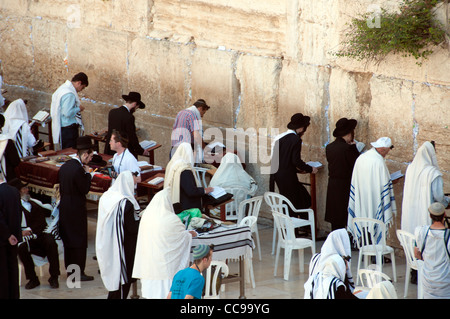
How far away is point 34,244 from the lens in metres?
8.87

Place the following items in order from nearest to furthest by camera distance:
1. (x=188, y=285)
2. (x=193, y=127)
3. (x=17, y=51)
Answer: (x=188, y=285), (x=193, y=127), (x=17, y=51)

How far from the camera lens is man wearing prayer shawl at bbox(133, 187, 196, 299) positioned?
768 cm

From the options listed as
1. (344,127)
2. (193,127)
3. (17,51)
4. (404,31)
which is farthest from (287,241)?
(17,51)

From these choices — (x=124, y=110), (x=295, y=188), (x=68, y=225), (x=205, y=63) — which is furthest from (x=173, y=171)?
(x=205, y=63)

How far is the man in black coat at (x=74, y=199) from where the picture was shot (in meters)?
8.89

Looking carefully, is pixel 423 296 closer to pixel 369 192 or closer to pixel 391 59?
pixel 369 192

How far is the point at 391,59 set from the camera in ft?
32.3

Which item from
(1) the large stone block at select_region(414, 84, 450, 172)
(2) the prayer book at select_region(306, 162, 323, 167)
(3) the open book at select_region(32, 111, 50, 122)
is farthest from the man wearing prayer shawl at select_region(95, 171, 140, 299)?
(3) the open book at select_region(32, 111, 50, 122)

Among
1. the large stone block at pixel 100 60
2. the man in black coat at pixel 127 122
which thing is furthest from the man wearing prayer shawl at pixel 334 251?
the large stone block at pixel 100 60

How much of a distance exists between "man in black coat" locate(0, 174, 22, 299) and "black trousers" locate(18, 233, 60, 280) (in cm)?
83

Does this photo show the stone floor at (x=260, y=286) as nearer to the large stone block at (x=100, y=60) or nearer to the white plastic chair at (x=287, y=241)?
the white plastic chair at (x=287, y=241)

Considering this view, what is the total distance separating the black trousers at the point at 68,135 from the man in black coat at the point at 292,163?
3348 mm

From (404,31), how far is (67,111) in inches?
201

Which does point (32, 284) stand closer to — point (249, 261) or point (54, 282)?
point (54, 282)
